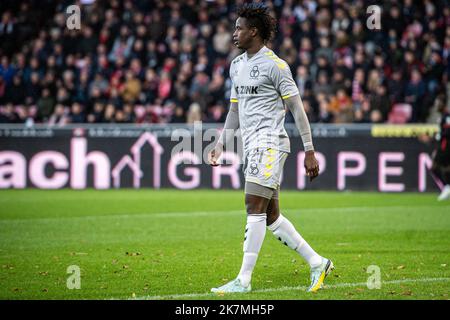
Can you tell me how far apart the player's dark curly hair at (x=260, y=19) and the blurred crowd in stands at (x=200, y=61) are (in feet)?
41.5

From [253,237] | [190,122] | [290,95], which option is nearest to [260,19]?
[290,95]

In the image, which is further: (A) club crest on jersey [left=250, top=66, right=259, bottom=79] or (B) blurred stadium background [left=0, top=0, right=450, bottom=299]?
(B) blurred stadium background [left=0, top=0, right=450, bottom=299]

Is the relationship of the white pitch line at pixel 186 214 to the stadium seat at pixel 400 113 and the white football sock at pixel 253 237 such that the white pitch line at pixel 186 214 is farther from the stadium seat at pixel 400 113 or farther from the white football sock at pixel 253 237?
the white football sock at pixel 253 237

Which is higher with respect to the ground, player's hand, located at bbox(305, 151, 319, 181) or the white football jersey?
the white football jersey

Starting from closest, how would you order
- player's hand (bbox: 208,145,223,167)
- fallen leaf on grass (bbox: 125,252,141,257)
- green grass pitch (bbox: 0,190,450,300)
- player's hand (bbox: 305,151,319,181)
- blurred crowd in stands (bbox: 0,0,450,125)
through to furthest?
player's hand (bbox: 305,151,319,181) → green grass pitch (bbox: 0,190,450,300) → player's hand (bbox: 208,145,223,167) → fallen leaf on grass (bbox: 125,252,141,257) → blurred crowd in stands (bbox: 0,0,450,125)

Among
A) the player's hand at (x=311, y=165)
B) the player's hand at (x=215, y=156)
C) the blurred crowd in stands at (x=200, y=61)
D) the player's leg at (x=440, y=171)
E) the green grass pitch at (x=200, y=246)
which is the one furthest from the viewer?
the blurred crowd in stands at (x=200, y=61)

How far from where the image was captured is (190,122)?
2131cm

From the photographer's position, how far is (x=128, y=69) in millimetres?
23828

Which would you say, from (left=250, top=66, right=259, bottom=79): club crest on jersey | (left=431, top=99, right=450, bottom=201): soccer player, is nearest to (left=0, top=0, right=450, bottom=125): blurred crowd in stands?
(left=431, top=99, right=450, bottom=201): soccer player

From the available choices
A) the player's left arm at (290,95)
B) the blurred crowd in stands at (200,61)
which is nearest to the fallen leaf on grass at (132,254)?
the player's left arm at (290,95)

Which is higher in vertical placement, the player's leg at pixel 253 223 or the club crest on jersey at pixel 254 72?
the club crest on jersey at pixel 254 72

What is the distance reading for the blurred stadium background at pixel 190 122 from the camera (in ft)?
42.3

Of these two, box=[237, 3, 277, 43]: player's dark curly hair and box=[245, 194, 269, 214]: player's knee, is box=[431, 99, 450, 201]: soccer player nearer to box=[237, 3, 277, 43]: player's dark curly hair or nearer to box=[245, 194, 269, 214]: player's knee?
box=[237, 3, 277, 43]: player's dark curly hair

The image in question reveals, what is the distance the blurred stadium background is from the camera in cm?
1288
